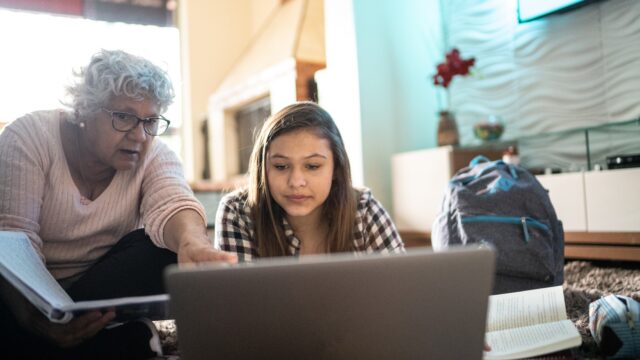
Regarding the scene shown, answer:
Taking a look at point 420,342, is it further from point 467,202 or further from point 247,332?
point 467,202

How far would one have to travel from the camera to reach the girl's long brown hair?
3.84ft

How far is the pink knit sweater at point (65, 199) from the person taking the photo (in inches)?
40.4

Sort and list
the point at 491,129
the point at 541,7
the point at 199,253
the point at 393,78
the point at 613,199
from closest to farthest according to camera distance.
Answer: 1. the point at 199,253
2. the point at 613,199
3. the point at 541,7
4. the point at 491,129
5. the point at 393,78

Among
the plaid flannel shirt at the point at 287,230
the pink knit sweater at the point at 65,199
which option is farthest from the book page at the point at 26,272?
the plaid flannel shirt at the point at 287,230

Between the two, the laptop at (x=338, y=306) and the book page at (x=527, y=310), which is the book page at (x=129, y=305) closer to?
the laptop at (x=338, y=306)

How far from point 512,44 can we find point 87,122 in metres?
2.31

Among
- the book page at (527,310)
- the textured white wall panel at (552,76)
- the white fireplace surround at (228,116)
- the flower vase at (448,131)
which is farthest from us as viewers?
the white fireplace surround at (228,116)

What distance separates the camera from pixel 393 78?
3.00 metres

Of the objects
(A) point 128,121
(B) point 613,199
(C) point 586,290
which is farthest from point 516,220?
(A) point 128,121

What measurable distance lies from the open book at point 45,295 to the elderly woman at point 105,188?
0.18 m

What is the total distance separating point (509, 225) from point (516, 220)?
0.02 metres

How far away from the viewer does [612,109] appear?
7.64ft

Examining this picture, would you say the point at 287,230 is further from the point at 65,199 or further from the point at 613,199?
the point at 613,199

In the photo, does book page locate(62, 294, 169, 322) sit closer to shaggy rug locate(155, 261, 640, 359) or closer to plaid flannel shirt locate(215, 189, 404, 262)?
shaggy rug locate(155, 261, 640, 359)
